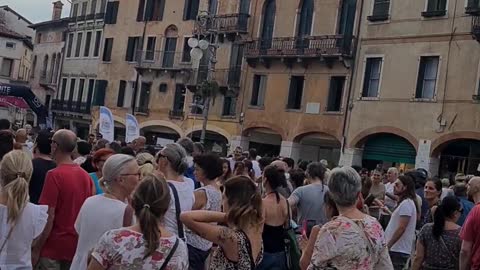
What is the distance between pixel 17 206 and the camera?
17.2ft

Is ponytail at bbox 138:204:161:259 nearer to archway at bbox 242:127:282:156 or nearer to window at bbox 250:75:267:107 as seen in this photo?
archway at bbox 242:127:282:156

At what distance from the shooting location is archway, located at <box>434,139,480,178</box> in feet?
83.6

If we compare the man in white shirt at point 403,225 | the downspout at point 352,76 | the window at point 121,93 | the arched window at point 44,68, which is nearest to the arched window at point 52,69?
the arched window at point 44,68

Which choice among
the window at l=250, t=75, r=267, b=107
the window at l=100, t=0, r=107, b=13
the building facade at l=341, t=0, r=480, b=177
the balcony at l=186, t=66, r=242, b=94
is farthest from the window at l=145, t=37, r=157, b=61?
the building facade at l=341, t=0, r=480, b=177

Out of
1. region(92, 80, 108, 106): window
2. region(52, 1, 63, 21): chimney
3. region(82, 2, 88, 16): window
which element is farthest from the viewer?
region(52, 1, 63, 21): chimney

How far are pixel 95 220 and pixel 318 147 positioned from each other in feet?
89.7

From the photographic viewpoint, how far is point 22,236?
5.37 m

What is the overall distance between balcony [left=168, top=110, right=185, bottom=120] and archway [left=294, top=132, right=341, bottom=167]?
8.38 m

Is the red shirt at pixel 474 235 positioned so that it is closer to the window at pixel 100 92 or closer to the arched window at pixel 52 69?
the window at pixel 100 92

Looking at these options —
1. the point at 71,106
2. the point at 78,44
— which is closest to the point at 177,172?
the point at 71,106

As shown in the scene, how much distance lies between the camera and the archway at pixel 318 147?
3103 cm

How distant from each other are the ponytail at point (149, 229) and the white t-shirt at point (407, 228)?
509cm

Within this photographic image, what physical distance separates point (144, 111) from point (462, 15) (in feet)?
66.3

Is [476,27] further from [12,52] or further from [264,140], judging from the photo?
[12,52]
